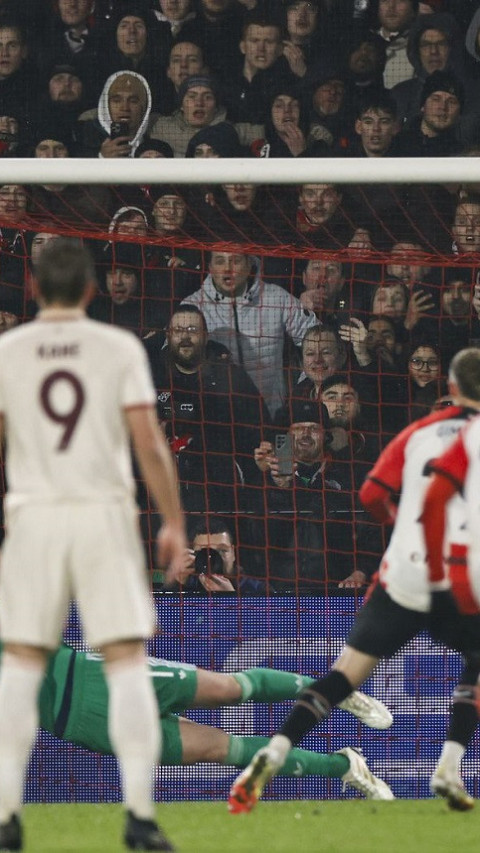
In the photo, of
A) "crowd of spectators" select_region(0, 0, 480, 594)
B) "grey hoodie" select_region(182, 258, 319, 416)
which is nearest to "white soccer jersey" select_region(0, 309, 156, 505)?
"crowd of spectators" select_region(0, 0, 480, 594)

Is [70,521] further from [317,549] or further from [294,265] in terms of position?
[294,265]

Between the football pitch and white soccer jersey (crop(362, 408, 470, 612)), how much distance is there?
2.48 ft

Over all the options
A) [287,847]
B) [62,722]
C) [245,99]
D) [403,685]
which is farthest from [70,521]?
[245,99]

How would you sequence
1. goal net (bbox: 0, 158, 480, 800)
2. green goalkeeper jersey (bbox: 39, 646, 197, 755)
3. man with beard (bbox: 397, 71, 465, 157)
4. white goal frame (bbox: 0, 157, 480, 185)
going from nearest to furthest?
green goalkeeper jersey (bbox: 39, 646, 197, 755) < white goal frame (bbox: 0, 157, 480, 185) < goal net (bbox: 0, 158, 480, 800) < man with beard (bbox: 397, 71, 465, 157)

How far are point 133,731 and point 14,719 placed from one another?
0.33 m

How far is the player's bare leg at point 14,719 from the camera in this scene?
13.0 feet

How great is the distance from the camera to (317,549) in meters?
7.30

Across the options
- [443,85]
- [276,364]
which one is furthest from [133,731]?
[443,85]

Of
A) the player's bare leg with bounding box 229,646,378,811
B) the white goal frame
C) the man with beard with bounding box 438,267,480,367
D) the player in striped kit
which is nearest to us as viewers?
the player in striped kit

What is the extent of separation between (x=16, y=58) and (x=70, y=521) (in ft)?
21.3

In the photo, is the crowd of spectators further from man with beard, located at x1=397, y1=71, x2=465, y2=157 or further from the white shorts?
the white shorts

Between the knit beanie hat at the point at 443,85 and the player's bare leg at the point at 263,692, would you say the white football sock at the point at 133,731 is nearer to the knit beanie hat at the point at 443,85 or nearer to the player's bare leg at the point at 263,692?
the player's bare leg at the point at 263,692

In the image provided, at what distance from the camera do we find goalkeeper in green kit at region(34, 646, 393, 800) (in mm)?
5926

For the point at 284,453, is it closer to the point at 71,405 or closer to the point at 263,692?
the point at 263,692
